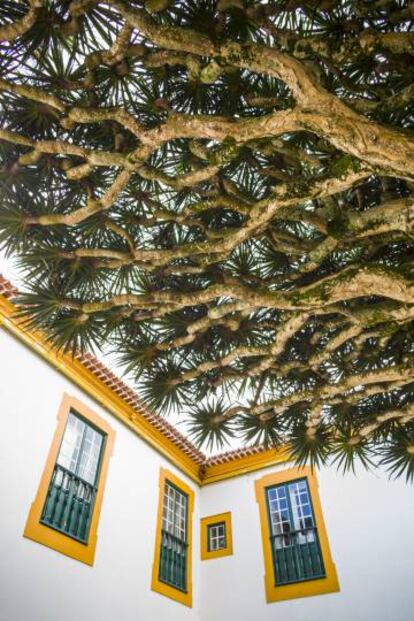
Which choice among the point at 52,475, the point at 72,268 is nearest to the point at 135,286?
the point at 72,268

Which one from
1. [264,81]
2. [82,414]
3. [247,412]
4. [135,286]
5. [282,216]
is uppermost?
[82,414]

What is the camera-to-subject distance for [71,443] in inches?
289

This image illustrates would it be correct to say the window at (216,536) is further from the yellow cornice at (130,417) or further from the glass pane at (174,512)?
the yellow cornice at (130,417)

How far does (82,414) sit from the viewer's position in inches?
301

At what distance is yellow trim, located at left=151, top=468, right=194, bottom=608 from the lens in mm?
8102

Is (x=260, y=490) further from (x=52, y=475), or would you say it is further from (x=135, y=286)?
(x=135, y=286)

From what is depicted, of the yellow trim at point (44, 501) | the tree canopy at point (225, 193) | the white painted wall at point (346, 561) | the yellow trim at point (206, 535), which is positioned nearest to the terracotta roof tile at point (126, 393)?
the yellow trim at point (44, 501)

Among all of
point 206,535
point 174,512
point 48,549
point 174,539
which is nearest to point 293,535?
point 206,535

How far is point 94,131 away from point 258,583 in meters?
8.51

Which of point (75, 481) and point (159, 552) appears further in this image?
point (159, 552)

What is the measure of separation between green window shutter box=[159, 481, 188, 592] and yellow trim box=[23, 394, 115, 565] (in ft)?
6.94

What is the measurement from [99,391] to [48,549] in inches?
109

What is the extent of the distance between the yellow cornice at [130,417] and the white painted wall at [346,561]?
432 millimetres

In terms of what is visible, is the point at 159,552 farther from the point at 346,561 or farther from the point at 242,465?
the point at 346,561
